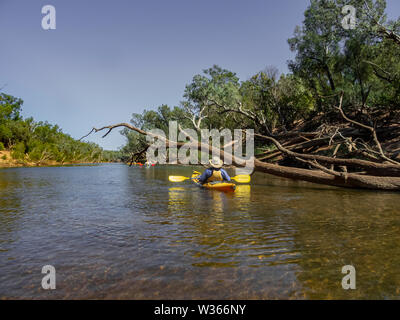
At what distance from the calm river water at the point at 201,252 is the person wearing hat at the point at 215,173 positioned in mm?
5227

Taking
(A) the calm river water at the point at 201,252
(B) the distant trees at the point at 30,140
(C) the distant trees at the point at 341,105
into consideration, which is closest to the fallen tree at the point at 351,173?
(C) the distant trees at the point at 341,105

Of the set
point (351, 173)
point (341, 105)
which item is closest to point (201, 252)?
point (351, 173)

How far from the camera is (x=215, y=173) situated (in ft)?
46.7

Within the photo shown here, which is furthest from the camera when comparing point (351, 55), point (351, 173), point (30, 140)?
point (30, 140)

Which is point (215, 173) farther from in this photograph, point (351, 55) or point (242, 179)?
point (351, 55)

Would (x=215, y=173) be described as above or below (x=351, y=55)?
below

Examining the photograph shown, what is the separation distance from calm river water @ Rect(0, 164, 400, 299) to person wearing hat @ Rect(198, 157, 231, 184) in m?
5.23

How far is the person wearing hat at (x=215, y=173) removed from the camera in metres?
14.0

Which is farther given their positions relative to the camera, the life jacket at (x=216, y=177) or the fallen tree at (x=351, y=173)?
the life jacket at (x=216, y=177)

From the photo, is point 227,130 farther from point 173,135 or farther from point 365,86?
point 173,135

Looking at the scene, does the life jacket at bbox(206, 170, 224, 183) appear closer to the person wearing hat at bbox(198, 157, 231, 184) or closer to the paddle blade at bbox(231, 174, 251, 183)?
the person wearing hat at bbox(198, 157, 231, 184)

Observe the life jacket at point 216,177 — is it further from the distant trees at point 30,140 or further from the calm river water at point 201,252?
the distant trees at point 30,140

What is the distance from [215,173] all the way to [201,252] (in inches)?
374

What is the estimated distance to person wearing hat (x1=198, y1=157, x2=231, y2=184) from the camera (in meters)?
14.0
